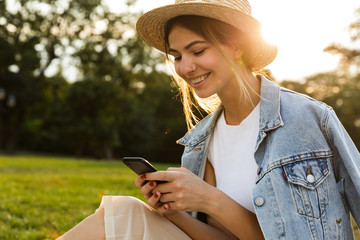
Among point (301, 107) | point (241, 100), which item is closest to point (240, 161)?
point (241, 100)

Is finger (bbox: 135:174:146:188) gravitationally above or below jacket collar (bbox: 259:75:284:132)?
below

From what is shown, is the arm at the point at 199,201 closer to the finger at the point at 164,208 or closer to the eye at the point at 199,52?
the finger at the point at 164,208

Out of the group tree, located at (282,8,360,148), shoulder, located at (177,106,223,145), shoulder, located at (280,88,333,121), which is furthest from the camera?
tree, located at (282,8,360,148)

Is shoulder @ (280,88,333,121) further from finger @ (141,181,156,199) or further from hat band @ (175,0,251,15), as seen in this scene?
finger @ (141,181,156,199)

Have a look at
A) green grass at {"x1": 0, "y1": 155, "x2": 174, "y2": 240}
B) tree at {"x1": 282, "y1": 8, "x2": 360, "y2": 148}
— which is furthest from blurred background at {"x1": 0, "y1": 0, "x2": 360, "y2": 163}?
green grass at {"x1": 0, "y1": 155, "x2": 174, "y2": 240}

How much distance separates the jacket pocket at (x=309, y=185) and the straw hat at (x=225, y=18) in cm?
77

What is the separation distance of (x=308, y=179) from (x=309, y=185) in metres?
0.03

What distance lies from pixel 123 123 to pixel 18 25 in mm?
10489

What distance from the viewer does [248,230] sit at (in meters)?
1.98

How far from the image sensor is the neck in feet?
7.61

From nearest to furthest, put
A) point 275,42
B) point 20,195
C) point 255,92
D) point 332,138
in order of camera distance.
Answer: point 332,138, point 255,92, point 275,42, point 20,195

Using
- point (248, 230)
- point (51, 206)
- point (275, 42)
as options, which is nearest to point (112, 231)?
point (248, 230)

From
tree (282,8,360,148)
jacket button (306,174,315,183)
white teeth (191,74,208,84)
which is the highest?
tree (282,8,360,148)

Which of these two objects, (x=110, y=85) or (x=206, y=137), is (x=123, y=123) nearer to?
(x=110, y=85)
